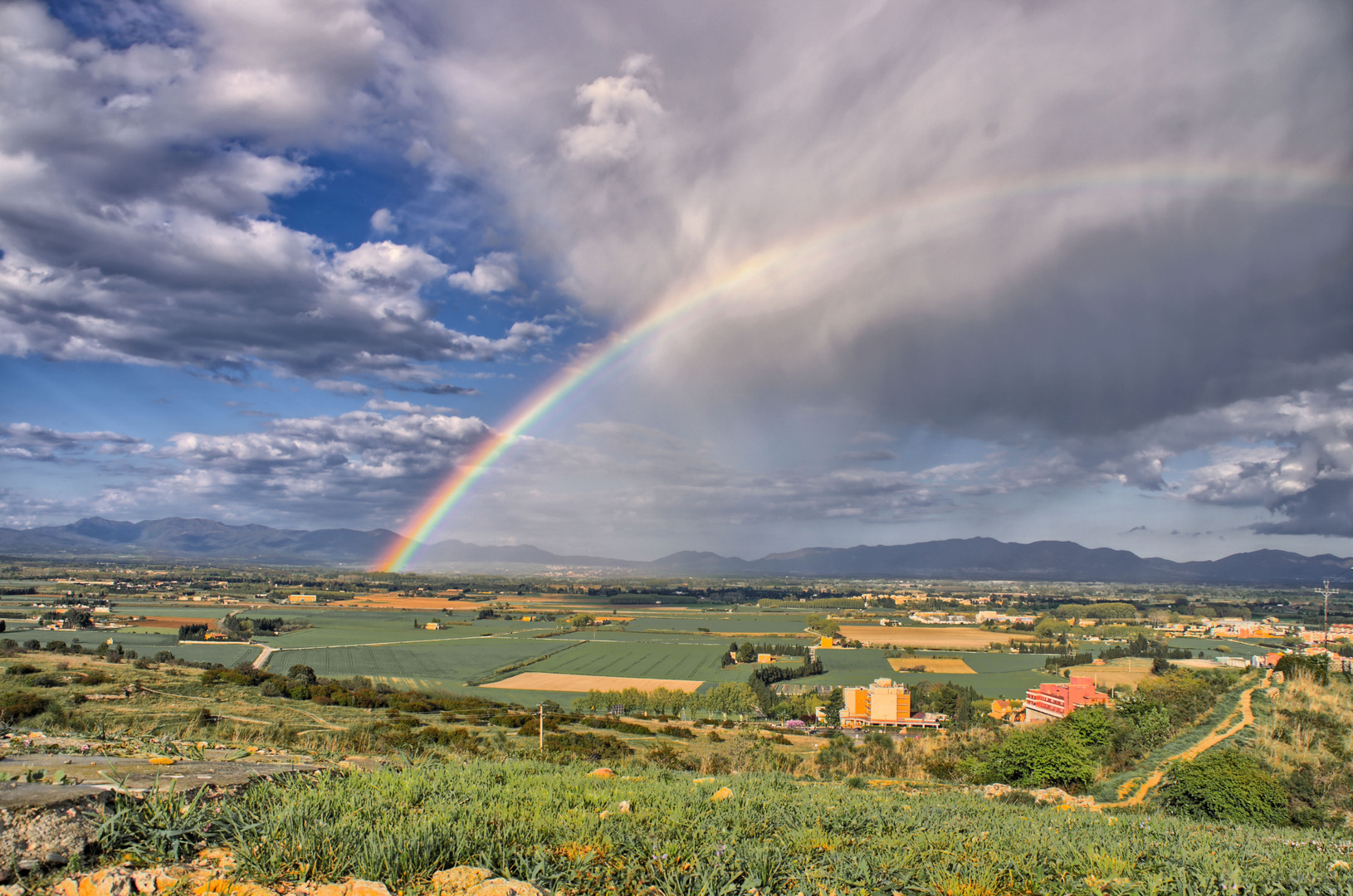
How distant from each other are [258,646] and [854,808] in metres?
81.5

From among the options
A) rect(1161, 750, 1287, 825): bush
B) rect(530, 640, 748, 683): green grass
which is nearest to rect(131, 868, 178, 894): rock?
rect(1161, 750, 1287, 825): bush

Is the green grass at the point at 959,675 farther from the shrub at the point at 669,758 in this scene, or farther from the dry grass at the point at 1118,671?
the shrub at the point at 669,758

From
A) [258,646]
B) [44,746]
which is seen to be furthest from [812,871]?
[258,646]

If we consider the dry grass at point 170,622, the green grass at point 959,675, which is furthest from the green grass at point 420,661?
the green grass at point 959,675

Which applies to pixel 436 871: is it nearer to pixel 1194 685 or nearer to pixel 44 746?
pixel 44 746

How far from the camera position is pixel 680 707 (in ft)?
175

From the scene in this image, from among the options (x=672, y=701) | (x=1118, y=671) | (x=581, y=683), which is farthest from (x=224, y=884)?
(x=1118, y=671)

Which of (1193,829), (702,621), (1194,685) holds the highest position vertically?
(1193,829)

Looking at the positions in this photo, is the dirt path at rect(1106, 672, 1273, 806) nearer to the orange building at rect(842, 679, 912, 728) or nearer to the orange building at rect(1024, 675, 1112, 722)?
the orange building at rect(1024, 675, 1112, 722)

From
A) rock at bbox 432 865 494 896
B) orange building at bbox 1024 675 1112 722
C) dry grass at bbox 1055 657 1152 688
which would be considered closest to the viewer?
rock at bbox 432 865 494 896

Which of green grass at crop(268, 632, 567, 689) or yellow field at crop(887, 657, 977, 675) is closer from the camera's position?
green grass at crop(268, 632, 567, 689)

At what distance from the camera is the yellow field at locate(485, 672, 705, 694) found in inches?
2308

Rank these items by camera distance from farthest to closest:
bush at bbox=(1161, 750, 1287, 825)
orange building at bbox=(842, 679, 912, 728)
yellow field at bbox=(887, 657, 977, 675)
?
yellow field at bbox=(887, 657, 977, 675) → orange building at bbox=(842, 679, 912, 728) → bush at bbox=(1161, 750, 1287, 825)

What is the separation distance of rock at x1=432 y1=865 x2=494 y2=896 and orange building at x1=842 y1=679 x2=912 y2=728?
181 feet
